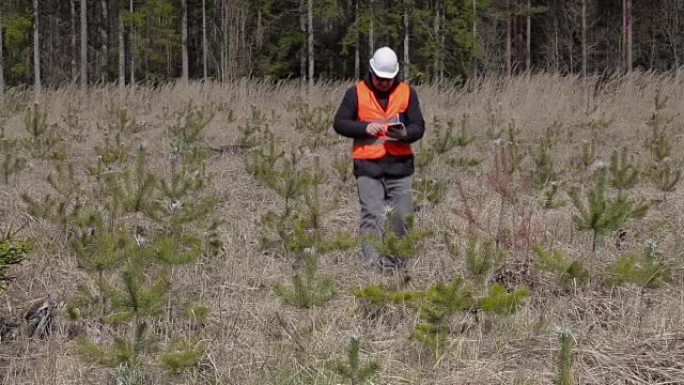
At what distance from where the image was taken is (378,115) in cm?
450

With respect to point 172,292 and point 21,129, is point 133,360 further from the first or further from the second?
point 21,129

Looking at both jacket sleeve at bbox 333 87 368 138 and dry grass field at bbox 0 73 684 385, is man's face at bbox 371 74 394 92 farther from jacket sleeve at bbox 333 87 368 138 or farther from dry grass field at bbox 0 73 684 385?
dry grass field at bbox 0 73 684 385

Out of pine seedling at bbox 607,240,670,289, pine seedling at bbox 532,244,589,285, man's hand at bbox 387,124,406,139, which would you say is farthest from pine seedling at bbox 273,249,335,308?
man's hand at bbox 387,124,406,139

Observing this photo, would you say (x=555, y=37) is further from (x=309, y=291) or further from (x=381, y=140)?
(x=309, y=291)

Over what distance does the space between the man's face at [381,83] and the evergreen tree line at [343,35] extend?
15.8m

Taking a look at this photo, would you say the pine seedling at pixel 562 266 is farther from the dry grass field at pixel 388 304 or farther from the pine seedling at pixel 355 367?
the pine seedling at pixel 355 367

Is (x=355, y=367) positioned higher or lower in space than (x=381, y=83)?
lower

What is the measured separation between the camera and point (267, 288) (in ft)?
12.5

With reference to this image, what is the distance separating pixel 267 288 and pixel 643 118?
25.6 ft

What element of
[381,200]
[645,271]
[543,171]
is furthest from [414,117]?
[645,271]

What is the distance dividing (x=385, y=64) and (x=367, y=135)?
43cm

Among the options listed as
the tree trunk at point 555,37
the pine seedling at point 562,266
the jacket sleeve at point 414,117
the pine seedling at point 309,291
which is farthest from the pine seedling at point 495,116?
the tree trunk at point 555,37

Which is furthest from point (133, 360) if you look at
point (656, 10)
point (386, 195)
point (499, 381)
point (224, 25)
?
point (656, 10)

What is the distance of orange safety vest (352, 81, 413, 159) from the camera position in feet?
14.6
